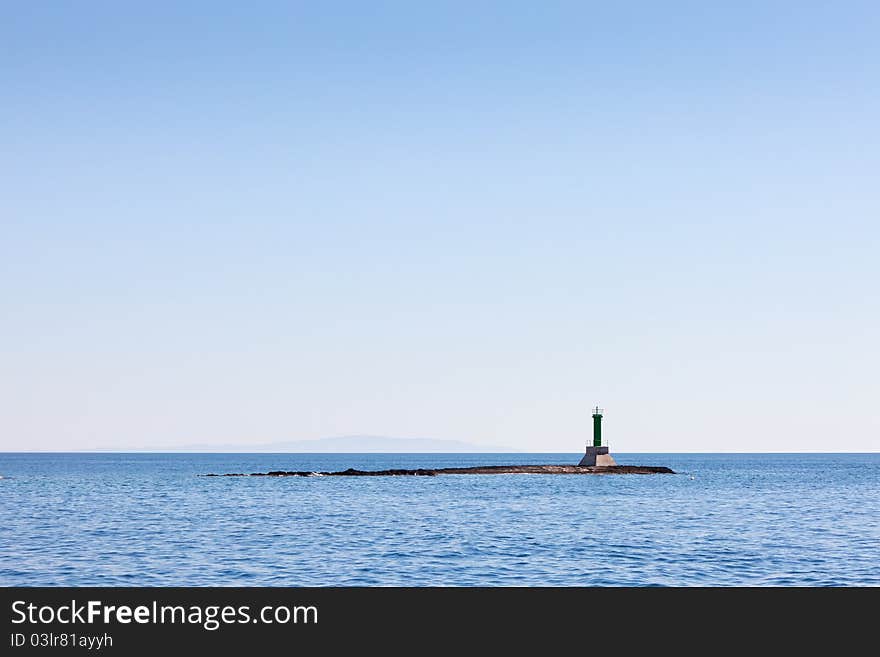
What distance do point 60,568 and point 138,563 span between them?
2791mm
